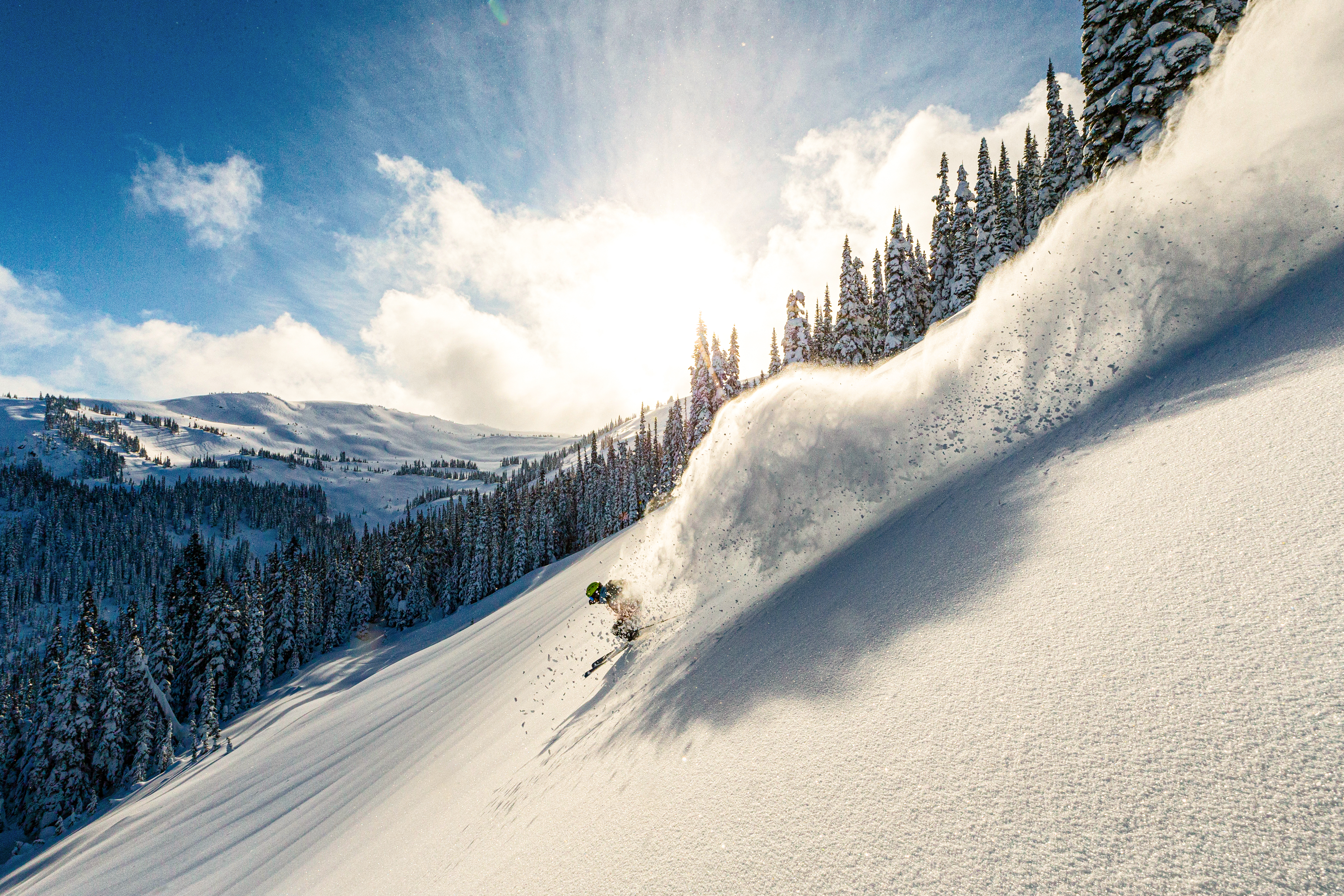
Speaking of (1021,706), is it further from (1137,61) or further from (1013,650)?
(1137,61)

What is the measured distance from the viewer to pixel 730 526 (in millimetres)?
8438

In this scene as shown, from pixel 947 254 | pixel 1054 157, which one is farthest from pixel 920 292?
pixel 1054 157

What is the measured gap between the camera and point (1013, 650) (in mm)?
3072

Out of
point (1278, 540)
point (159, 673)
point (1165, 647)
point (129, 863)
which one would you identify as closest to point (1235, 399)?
point (1278, 540)

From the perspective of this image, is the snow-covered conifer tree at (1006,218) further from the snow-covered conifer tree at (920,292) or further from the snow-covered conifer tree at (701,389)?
the snow-covered conifer tree at (701,389)

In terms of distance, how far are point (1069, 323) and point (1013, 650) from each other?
5.95 meters

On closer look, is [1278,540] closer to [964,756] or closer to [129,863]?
[964,756]

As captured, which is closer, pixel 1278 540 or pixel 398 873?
pixel 1278 540

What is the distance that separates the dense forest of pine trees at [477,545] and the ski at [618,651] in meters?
5.14

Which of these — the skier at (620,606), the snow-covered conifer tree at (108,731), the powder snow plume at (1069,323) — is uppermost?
the powder snow plume at (1069,323)

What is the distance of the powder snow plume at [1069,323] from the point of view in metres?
5.97

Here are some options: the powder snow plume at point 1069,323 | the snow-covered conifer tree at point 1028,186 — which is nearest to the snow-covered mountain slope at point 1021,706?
the powder snow plume at point 1069,323

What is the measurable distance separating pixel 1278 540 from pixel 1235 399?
2331 mm

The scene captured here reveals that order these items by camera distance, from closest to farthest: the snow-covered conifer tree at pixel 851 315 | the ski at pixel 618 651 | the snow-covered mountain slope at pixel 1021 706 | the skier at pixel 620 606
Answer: the snow-covered mountain slope at pixel 1021 706 < the ski at pixel 618 651 < the skier at pixel 620 606 < the snow-covered conifer tree at pixel 851 315
